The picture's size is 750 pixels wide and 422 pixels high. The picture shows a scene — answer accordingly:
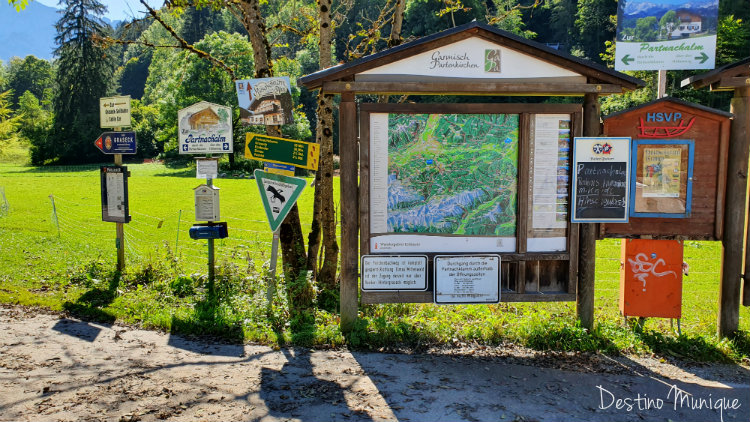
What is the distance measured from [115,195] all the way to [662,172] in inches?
322

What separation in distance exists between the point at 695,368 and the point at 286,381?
4203mm

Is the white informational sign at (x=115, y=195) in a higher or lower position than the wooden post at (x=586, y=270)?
higher

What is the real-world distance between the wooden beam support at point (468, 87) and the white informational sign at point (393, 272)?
1891mm

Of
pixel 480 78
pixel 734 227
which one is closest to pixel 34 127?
pixel 480 78

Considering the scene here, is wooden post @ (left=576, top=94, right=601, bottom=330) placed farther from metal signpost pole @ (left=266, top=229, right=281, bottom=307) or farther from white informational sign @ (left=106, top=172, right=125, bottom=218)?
white informational sign @ (left=106, top=172, right=125, bottom=218)

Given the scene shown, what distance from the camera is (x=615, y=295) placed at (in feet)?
34.8

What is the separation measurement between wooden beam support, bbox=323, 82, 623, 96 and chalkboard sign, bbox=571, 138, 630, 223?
583mm

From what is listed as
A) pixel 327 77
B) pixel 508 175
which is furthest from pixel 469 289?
pixel 327 77

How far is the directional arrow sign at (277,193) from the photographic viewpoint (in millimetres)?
7414

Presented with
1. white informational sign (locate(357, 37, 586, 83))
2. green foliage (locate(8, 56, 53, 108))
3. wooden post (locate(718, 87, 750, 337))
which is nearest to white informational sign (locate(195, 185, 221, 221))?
white informational sign (locate(357, 37, 586, 83))

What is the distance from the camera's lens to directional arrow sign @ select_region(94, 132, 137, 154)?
9500mm

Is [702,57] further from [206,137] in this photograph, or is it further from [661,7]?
[206,137]

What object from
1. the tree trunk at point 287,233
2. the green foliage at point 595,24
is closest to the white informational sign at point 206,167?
the tree trunk at point 287,233

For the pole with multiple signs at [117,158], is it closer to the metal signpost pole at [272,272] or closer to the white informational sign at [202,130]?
the white informational sign at [202,130]
